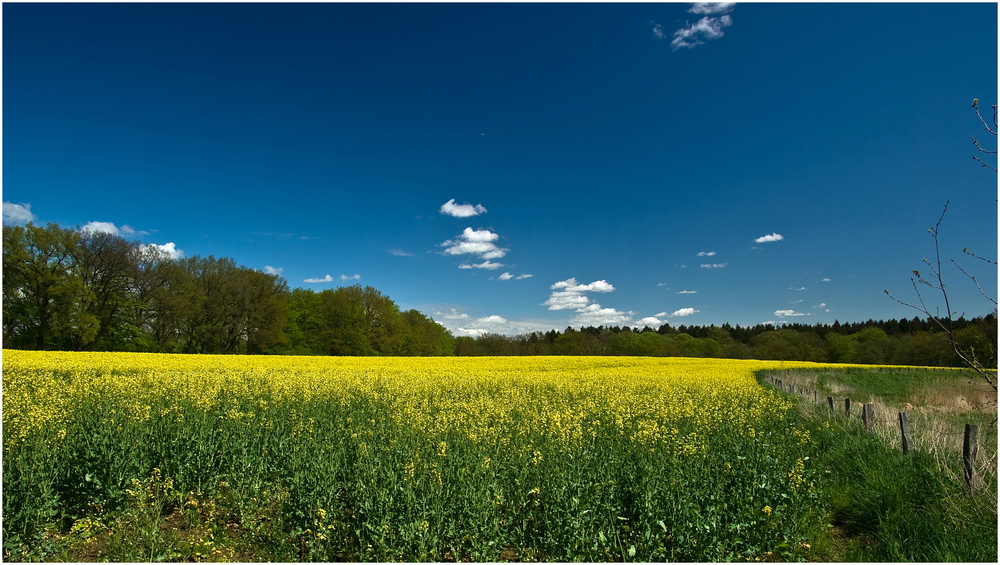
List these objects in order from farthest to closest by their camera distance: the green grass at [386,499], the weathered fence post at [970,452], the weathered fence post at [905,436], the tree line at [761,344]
A: the tree line at [761,344], the weathered fence post at [905,436], the weathered fence post at [970,452], the green grass at [386,499]

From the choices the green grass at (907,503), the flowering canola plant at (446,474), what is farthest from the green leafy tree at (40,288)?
the green grass at (907,503)

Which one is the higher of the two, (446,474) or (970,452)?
(970,452)

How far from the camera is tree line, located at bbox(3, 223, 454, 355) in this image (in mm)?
31406

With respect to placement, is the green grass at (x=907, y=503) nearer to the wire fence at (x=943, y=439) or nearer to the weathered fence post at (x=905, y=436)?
the wire fence at (x=943, y=439)

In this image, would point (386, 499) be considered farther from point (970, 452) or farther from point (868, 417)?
point (868, 417)

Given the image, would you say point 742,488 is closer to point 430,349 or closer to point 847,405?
point 847,405

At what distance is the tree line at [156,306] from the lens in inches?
1236

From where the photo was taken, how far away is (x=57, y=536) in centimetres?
443

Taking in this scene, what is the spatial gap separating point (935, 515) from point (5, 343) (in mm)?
48807

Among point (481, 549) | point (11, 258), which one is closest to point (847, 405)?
point (481, 549)

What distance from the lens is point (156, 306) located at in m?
36.6

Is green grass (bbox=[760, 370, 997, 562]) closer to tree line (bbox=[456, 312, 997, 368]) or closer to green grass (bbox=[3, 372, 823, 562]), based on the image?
green grass (bbox=[3, 372, 823, 562])

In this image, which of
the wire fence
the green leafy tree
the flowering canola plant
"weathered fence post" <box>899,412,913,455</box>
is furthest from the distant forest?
the flowering canola plant

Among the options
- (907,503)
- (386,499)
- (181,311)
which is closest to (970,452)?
(907,503)
